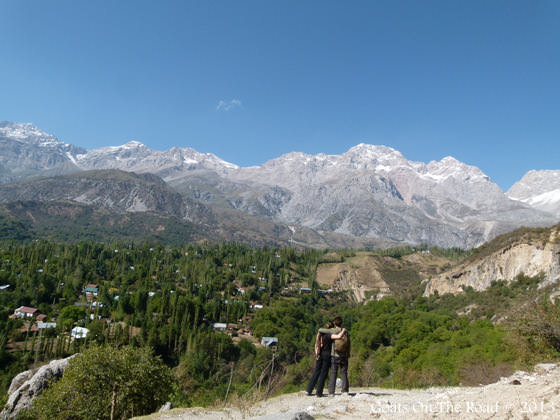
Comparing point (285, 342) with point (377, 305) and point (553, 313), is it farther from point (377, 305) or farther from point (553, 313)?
point (553, 313)

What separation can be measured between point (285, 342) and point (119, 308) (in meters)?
39.8

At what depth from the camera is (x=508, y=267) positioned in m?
78.1

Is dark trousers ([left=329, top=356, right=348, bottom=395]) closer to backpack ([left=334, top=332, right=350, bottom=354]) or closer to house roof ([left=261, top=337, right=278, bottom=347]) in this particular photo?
backpack ([left=334, top=332, right=350, bottom=354])

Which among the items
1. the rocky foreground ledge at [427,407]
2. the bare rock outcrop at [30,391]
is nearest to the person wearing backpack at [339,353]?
the rocky foreground ledge at [427,407]

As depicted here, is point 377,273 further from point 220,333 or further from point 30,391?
point 30,391

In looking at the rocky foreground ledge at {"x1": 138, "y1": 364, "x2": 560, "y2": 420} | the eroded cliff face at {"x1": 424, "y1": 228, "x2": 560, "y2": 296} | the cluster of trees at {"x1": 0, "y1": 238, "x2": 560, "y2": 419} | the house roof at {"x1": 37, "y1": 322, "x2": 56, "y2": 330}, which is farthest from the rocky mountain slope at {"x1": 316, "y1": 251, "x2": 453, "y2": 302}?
the rocky foreground ledge at {"x1": 138, "y1": 364, "x2": 560, "y2": 420}

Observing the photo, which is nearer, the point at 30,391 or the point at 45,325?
the point at 30,391

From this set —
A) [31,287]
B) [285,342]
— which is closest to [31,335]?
[31,287]

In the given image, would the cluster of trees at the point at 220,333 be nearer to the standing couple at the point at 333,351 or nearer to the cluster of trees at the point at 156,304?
the cluster of trees at the point at 156,304

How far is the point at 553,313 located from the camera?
22172mm

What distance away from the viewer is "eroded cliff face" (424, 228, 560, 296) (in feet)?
219

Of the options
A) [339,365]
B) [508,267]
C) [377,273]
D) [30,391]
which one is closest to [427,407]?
[339,365]

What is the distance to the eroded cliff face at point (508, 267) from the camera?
6675 centimetres

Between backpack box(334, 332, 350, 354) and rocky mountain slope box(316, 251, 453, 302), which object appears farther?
rocky mountain slope box(316, 251, 453, 302)
